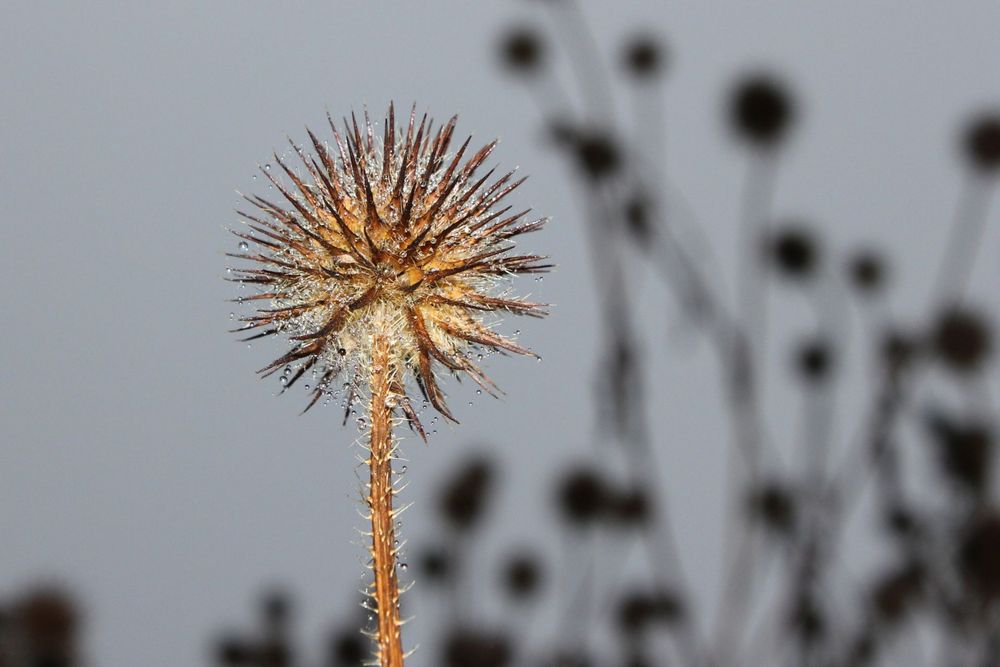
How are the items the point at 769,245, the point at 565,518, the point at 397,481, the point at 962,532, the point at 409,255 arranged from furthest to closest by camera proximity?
1. the point at 409,255
2. the point at 397,481
3. the point at 565,518
4. the point at 769,245
5. the point at 962,532

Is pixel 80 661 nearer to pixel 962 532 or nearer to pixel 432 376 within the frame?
pixel 962 532

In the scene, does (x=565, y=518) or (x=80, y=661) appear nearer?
(x=80, y=661)

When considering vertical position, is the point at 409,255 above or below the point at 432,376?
above

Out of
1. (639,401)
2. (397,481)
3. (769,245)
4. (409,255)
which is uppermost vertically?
(409,255)

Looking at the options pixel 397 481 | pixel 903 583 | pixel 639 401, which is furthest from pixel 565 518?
pixel 397 481

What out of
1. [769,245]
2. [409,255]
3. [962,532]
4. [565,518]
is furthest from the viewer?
[409,255]

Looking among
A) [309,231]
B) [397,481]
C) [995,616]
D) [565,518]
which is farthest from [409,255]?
[995,616]
